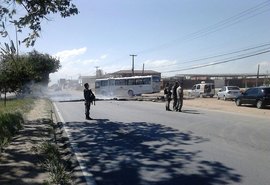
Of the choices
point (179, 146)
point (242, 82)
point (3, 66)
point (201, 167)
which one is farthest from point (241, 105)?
point (242, 82)

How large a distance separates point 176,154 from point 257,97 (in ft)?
73.2

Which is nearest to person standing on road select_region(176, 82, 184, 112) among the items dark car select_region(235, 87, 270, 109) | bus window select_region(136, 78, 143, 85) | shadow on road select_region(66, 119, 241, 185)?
dark car select_region(235, 87, 270, 109)

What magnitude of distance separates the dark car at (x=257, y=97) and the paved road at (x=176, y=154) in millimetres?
14569

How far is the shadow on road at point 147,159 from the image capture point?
7.59 metres

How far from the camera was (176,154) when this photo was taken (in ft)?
33.0

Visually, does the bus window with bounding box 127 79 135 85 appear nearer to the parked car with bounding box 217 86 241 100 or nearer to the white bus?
the white bus

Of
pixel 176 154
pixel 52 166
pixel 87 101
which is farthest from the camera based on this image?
pixel 87 101

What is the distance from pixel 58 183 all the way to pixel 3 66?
62.5 ft

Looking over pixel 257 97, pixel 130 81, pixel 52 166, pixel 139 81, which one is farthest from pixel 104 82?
pixel 52 166

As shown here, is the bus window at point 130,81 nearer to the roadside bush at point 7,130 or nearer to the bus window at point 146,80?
the bus window at point 146,80

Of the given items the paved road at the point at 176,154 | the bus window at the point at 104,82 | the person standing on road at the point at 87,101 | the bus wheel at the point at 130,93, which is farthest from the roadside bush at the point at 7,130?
the bus window at the point at 104,82

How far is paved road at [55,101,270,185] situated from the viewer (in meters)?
7.64

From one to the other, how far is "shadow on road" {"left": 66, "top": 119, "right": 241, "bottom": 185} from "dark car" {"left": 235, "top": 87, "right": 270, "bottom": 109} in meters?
16.6

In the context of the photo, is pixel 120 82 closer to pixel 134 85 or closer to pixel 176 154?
pixel 134 85
